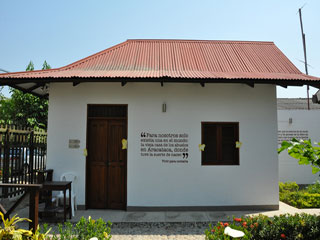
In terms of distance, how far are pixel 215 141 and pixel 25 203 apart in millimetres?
5494

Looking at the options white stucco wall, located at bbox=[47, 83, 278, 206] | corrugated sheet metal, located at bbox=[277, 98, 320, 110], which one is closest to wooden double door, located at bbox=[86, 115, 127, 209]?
white stucco wall, located at bbox=[47, 83, 278, 206]

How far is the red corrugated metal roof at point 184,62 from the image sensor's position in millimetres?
5977

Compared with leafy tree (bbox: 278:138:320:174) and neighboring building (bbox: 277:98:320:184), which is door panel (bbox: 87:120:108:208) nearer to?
leafy tree (bbox: 278:138:320:174)

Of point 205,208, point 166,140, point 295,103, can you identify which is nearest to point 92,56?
point 166,140

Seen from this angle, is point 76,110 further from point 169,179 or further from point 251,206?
point 251,206

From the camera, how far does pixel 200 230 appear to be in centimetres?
484

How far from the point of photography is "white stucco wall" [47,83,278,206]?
20.1ft

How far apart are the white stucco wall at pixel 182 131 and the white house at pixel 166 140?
0.08 feet

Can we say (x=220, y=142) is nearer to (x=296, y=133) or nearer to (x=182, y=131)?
(x=182, y=131)

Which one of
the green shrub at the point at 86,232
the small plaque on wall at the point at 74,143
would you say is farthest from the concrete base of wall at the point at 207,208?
the green shrub at the point at 86,232

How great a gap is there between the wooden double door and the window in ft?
7.08

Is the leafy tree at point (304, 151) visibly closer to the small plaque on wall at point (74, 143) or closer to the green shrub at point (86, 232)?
the green shrub at point (86, 232)

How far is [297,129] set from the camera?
982 cm

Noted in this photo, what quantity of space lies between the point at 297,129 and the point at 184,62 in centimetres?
591
